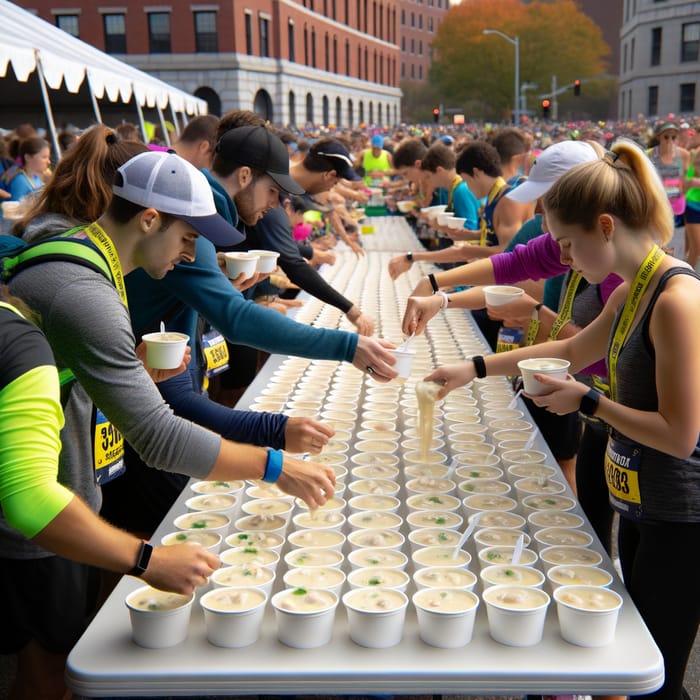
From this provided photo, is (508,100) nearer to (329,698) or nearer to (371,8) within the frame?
(371,8)

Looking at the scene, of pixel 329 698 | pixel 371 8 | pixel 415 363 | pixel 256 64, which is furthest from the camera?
pixel 371 8

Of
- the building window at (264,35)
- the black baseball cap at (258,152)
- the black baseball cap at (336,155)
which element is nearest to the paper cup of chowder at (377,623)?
the black baseball cap at (258,152)

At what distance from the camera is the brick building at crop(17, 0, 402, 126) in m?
39.6

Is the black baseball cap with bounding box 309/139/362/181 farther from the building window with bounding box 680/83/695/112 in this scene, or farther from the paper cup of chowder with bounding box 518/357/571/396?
the building window with bounding box 680/83/695/112

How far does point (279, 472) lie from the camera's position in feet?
7.29

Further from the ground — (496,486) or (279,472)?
(279,472)

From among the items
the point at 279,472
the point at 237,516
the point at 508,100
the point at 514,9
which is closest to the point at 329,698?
the point at 237,516

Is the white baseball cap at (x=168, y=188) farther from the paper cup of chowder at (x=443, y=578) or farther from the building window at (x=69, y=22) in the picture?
the building window at (x=69, y=22)

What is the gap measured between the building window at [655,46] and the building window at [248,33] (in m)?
28.9

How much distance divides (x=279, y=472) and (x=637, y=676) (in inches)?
40.6

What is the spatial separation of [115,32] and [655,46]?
3582 centimetres

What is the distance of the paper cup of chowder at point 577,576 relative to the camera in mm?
2150

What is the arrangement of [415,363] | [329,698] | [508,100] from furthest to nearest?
1. [508,100]
2. [415,363]
3. [329,698]

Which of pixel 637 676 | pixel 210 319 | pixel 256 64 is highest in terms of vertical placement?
pixel 256 64
